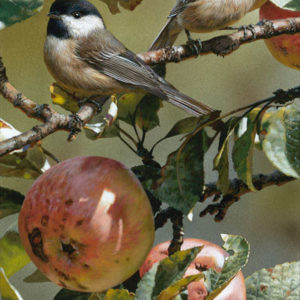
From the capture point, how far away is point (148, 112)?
619 mm

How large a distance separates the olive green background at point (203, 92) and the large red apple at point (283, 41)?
0.03 metres

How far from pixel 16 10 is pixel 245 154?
29 centimetres

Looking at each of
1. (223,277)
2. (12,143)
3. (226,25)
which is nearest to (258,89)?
(226,25)

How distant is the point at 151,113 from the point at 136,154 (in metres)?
0.06

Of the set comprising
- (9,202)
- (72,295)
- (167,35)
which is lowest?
(72,295)

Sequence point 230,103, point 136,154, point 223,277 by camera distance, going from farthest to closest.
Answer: point 230,103
point 136,154
point 223,277

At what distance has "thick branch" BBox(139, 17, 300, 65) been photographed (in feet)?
1.88

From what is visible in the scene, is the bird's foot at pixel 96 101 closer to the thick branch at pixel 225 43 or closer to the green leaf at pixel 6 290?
the thick branch at pixel 225 43

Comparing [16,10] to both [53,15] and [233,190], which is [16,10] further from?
[233,190]

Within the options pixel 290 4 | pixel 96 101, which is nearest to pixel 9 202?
pixel 96 101

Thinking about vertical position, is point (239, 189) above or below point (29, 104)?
below

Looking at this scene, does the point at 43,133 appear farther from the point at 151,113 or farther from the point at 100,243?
the point at 151,113

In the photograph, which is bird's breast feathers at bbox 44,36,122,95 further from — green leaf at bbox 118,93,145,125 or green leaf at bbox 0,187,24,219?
green leaf at bbox 0,187,24,219

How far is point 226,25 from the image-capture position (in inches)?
24.6
